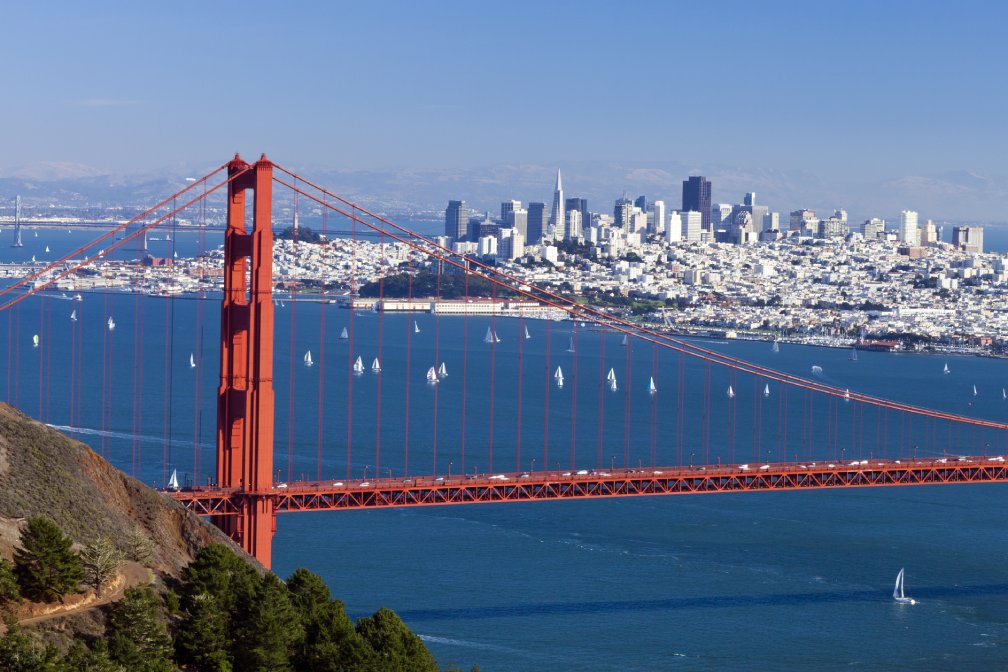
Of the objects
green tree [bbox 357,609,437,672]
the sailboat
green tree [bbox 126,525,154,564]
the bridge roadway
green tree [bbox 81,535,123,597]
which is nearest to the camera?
green tree [bbox 81,535,123,597]

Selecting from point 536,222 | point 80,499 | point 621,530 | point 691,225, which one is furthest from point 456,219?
point 80,499

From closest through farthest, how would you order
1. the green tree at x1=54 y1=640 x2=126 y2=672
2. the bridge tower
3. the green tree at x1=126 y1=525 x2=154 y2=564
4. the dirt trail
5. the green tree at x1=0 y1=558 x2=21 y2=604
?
the green tree at x1=54 y1=640 x2=126 y2=672 < the green tree at x1=0 y1=558 x2=21 y2=604 < the dirt trail < the green tree at x1=126 y1=525 x2=154 y2=564 < the bridge tower

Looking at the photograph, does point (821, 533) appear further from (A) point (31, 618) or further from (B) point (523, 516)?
(A) point (31, 618)

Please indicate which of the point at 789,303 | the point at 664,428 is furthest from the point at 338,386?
the point at 789,303

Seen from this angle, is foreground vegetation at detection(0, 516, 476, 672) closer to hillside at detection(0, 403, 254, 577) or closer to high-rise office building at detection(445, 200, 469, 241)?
hillside at detection(0, 403, 254, 577)

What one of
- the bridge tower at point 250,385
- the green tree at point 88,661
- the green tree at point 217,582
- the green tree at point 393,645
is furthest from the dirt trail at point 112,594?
the bridge tower at point 250,385

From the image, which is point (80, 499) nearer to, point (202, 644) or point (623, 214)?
point (202, 644)

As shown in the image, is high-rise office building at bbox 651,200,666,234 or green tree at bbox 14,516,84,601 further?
high-rise office building at bbox 651,200,666,234

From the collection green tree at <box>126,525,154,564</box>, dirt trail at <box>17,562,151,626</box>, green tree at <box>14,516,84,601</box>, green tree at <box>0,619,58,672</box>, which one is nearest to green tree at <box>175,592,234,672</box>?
dirt trail at <box>17,562,151,626</box>
